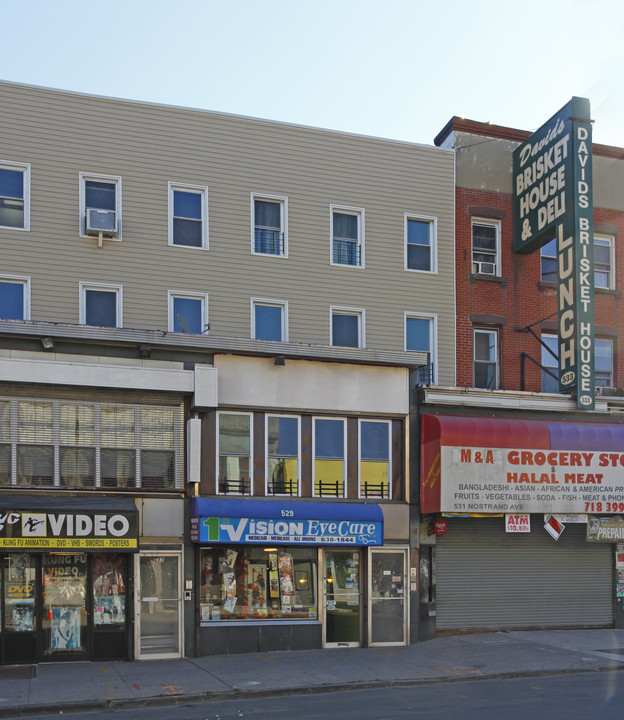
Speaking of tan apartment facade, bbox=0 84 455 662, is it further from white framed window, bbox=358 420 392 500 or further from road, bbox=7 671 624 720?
road, bbox=7 671 624 720

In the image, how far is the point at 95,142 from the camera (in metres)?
22.1

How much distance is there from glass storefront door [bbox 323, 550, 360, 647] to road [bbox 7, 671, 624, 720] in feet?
14.2

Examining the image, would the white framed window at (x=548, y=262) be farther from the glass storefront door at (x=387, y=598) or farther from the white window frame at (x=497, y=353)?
the glass storefront door at (x=387, y=598)

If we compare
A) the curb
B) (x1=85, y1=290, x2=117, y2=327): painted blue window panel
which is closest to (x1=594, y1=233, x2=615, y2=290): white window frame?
the curb

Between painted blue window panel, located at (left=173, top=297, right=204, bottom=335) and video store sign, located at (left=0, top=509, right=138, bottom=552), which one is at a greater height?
painted blue window panel, located at (left=173, top=297, right=204, bottom=335)

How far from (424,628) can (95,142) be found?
13.9 metres

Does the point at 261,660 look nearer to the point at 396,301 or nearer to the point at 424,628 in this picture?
the point at 424,628

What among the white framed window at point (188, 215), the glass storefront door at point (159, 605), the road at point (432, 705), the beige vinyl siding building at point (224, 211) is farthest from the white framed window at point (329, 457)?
the road at point (432, 705)

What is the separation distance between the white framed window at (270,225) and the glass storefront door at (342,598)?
25.2 ft

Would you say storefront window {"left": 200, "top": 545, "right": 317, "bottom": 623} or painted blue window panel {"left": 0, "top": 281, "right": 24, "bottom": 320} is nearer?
storefront window {"left": 200, "top": 545, "right": 317, "bottom": 623}

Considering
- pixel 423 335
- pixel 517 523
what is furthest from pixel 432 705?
pixel 423 335

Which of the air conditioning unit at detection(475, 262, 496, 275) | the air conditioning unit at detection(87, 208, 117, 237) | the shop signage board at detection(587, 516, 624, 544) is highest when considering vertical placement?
the air conditioning unit at detection(87, 208, 117, 237)

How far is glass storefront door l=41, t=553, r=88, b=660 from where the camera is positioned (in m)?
18.4

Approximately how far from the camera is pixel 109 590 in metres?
19.0
